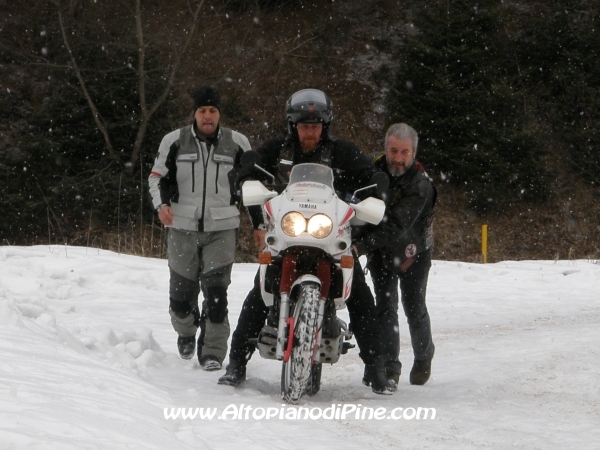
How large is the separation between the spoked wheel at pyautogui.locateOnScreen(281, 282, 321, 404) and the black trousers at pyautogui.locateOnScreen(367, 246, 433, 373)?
1410 millimetres

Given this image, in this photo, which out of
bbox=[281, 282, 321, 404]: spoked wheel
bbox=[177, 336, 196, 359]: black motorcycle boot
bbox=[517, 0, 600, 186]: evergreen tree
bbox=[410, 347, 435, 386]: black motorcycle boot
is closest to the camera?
bbox=[281, 282, 321, 404]: spoked wheel

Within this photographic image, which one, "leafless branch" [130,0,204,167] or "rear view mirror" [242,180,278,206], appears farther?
"leafless branch" [130,0,204,167]

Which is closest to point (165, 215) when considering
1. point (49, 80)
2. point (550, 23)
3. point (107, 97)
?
point (107, 97)

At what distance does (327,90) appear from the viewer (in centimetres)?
2762

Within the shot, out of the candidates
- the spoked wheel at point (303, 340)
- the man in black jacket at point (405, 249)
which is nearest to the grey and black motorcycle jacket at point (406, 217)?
the man in black jacket at point (405, 249)

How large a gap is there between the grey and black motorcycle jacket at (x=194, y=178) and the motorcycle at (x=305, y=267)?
1450mm

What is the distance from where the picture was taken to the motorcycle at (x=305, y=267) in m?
4.98

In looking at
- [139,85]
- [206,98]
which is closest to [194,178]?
[206,98]

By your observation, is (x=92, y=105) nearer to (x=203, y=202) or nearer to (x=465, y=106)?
(x=465, y=106)

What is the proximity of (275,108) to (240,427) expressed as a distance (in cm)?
2260

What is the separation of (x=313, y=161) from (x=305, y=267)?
76 centimetres

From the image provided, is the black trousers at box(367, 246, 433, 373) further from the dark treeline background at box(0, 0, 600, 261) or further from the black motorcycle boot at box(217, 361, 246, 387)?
the dark treeline background at box(0, 0, 600, 261)

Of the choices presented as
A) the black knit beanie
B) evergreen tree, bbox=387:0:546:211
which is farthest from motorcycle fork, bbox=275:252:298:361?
evergreen tree, bbox=387:0:546:211

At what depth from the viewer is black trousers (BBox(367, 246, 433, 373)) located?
Answer: 20.8 ft
